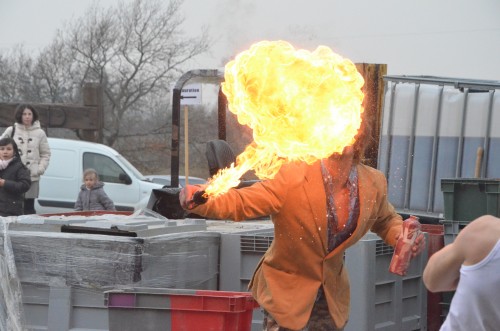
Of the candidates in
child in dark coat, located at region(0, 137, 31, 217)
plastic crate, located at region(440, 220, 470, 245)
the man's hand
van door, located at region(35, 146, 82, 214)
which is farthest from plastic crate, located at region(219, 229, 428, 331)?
van door, located at region(35, 146, 82, 214)

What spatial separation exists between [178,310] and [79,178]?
10248 millimetres

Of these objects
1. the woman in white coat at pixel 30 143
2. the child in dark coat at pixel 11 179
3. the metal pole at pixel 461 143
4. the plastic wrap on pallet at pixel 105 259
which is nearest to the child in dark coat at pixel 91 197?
the woman in white coat at pixel 30 143

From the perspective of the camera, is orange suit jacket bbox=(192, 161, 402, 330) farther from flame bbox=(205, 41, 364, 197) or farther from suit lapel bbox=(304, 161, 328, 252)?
flame bbox=(205, 41, 364, 197)

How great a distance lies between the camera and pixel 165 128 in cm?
2630

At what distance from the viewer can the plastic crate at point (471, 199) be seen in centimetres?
727

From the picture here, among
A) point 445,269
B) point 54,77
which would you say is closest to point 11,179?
point 445,269

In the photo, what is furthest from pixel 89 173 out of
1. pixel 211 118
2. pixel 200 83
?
pixel 211 118

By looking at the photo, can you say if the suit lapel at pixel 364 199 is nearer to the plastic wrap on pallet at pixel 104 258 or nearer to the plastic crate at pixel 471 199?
the plastic wrap on pallet at pixel 104 258

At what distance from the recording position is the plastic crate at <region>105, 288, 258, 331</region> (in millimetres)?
5129

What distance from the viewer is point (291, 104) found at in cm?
495

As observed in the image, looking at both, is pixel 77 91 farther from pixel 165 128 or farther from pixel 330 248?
pixel 330 248

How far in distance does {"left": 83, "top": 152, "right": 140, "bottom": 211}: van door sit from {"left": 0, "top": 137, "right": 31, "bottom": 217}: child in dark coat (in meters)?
5.95

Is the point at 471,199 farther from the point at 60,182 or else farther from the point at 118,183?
the point at 118,183

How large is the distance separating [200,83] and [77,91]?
17572 millimetres
